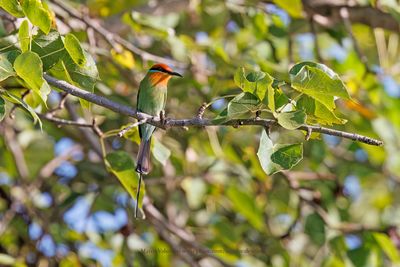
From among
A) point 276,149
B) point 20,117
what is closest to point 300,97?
point 276,149

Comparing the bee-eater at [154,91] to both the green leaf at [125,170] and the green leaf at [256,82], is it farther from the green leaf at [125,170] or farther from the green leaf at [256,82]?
the green leaf at [256,82]

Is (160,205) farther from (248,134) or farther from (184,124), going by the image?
(184,124)

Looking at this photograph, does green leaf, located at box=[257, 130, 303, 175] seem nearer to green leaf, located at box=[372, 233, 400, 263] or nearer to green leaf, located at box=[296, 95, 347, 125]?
green leaf, located at box=[296, 95, 347, 125]

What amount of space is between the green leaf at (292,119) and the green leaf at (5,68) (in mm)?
525

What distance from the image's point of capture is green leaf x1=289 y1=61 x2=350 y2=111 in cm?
143

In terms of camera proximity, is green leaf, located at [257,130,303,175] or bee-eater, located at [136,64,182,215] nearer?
green leaf, located at [257,130,303,175]

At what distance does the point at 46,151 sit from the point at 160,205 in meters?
0.62

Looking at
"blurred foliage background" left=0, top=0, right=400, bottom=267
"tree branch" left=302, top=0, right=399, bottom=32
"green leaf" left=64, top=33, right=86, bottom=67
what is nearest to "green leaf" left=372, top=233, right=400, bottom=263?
"blurred foliage background" left=0, top=0, right=400, bottom=267

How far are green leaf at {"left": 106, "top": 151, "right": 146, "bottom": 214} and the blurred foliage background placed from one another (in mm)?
548

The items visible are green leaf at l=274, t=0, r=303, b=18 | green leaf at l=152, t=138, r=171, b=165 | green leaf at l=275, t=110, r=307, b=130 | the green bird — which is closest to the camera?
green leaf at l=275, t=110, r=307, b=130

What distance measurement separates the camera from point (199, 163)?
3365 millimetres

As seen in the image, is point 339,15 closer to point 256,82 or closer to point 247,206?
point 247,206

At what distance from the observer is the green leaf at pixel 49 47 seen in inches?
60.4

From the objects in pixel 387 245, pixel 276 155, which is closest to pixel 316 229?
pixel 387 245
